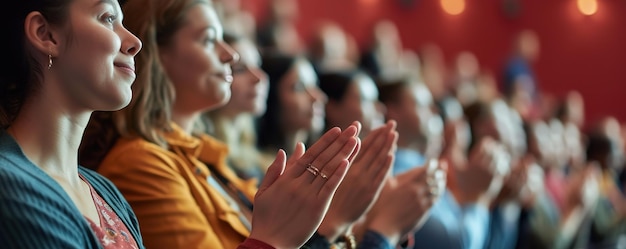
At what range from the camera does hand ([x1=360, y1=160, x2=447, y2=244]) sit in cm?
154

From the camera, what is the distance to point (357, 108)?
85.3 inches

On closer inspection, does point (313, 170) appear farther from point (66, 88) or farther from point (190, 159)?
point (190, 159)

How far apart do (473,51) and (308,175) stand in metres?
5.83

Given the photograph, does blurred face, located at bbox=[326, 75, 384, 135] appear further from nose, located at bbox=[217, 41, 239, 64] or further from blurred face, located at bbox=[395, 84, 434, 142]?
nose, located at bbox=[217, 41, 239, 64]

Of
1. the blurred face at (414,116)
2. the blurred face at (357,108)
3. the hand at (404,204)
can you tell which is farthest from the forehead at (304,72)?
the hand at (404,204)

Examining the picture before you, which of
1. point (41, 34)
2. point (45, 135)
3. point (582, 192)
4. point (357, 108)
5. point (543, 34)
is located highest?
point (41, 34)

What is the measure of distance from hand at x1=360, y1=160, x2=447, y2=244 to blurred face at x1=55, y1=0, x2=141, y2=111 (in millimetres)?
672

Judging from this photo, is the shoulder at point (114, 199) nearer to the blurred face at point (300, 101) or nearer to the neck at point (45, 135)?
the neck at point (45, 135)

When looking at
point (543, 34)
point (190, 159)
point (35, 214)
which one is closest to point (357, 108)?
point (190, 159)

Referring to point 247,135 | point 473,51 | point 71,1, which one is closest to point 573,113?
point 473,51

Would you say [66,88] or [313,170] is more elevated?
[66,88]

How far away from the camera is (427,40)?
661 centimetres

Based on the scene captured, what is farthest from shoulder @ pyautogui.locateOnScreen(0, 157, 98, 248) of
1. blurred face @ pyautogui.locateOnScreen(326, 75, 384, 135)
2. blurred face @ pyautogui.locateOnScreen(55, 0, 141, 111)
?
blurred face @ pyautogui.locateOnScreen(326, 75, 384, 135)

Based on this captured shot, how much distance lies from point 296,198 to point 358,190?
13.8 inches
